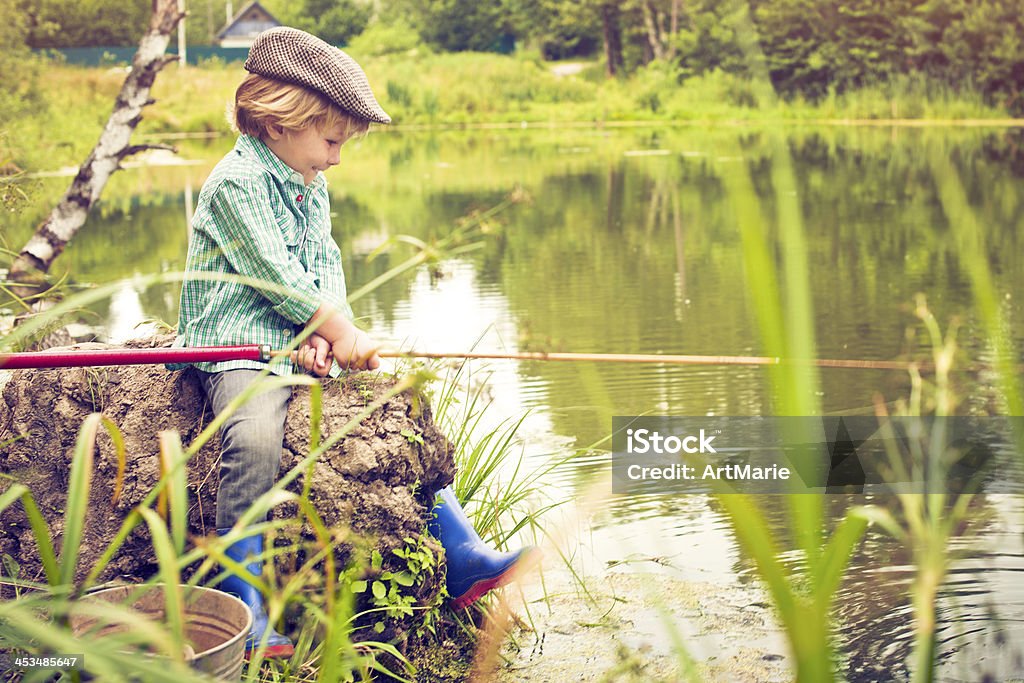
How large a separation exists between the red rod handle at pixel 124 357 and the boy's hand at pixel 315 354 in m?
0.16

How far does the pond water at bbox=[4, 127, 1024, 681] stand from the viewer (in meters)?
3.05

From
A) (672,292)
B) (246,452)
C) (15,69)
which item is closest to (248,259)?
(246,452)

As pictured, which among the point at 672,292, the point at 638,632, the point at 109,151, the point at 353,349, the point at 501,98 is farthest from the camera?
the point at 501,98

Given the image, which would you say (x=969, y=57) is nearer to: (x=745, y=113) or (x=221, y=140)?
(x=745, y=113)

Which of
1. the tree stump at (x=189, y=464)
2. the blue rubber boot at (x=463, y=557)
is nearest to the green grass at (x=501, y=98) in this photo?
the tree stump at (x=189, y=464)

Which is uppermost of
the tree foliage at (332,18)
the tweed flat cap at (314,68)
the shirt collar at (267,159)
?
the tree foliage at (332,18)

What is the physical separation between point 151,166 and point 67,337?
12723mm

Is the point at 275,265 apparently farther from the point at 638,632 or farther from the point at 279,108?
the point at 638,632

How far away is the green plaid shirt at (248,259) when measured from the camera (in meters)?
2.44

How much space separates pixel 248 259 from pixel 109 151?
3.08 meters

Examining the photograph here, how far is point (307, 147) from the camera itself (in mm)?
2566

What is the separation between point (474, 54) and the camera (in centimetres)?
3228

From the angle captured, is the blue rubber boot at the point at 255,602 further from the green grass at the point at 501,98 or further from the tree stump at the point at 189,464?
the green grass at the point at 501,98

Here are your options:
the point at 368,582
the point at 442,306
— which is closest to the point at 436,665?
the point at 368,582
